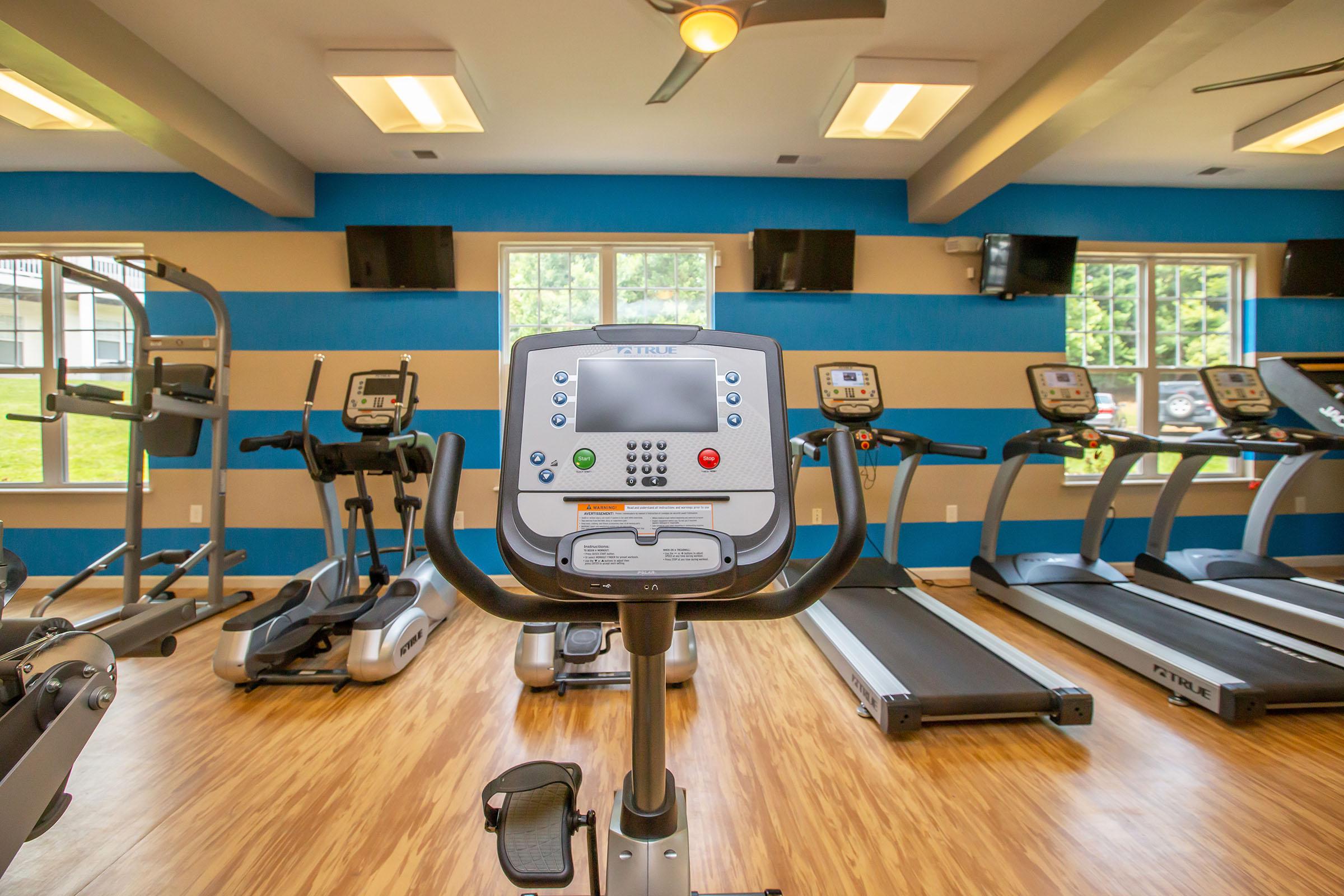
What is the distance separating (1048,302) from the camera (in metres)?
3.86

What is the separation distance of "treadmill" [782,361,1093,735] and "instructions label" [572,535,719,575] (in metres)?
0.84

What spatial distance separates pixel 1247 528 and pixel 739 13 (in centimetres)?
413

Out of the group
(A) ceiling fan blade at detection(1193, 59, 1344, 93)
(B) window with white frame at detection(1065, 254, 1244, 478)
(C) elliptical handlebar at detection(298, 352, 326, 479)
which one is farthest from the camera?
(B) window with white frame at detection(1065, 254, 1244, 478)

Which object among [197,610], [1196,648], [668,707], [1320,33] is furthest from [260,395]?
[1320,33]

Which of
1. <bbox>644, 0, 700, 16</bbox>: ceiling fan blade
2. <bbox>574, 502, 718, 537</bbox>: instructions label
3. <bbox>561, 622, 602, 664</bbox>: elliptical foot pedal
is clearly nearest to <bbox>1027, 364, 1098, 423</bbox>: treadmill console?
<bbox>644, 0, 700, 16</bbox>: ceiling fan blade

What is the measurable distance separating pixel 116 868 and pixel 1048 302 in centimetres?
526

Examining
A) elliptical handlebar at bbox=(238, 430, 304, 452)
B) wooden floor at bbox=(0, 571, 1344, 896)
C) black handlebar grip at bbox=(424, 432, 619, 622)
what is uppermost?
elliptical handlebar at bbox=(238, 430, 304, 452)

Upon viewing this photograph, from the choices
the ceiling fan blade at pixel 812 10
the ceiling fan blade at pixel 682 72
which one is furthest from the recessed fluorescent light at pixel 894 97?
the ceiling fan blade at pixel 682 72

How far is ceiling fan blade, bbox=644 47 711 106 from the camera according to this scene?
6.88ft

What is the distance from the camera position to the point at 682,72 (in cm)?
221

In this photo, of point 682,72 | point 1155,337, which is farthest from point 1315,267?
point 682,72

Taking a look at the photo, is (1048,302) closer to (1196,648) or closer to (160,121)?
(1196,648)

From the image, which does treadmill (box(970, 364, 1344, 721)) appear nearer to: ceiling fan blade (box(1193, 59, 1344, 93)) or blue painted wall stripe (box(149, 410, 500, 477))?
ceiling fan blade (box(1193, 59, 1344, 93))

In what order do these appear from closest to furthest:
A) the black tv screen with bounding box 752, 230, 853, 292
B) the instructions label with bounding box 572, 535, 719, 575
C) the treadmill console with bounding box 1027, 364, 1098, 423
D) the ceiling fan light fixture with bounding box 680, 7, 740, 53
→ 1. the instructions label with bounding box 572, 535, 719, 575
2. the ceiling fan light fixture with bounding box 680, 7, 740, 53
3. the treadmill console with bounding box 1027, 364, 1098, 423
4. the black tv screen with bounding box 752, 230, 853, 292
